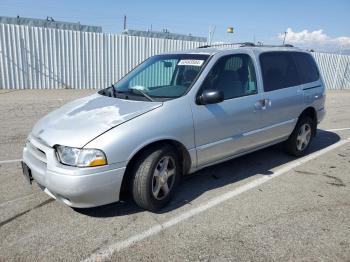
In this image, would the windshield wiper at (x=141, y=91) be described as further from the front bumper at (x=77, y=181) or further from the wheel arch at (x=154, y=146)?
the front bumper at (x=77, y=181)

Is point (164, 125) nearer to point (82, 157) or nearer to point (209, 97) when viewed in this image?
point (209, 97)

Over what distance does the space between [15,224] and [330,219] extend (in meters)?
3.30

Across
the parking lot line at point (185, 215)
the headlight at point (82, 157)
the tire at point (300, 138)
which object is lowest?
the parking lot line at point (185, 215)

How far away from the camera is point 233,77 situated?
432cm

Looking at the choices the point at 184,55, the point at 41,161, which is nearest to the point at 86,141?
the point at 41,161

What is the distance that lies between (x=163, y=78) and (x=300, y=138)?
2.76 meters

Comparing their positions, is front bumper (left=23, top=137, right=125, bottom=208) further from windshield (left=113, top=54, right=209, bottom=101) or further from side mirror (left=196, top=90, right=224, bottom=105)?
side mirror (left=196, top=90, right=224, bottom=105)

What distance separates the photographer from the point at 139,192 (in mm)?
3375

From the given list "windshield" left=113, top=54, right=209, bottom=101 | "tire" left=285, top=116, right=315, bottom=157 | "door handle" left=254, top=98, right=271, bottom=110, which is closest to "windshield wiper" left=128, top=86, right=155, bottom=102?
"windshield" left=113, top=54, right=209, bottom=101

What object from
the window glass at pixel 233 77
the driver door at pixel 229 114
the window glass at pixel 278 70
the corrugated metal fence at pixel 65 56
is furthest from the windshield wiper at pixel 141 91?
the corrugated metal fence at pixel 65 56

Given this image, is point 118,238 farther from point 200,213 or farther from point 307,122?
point 307,122

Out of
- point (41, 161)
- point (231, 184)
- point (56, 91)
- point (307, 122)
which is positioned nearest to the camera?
point (41, 161)

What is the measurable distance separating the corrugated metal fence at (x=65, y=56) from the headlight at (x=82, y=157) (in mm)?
11026

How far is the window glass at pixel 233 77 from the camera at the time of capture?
407cm
